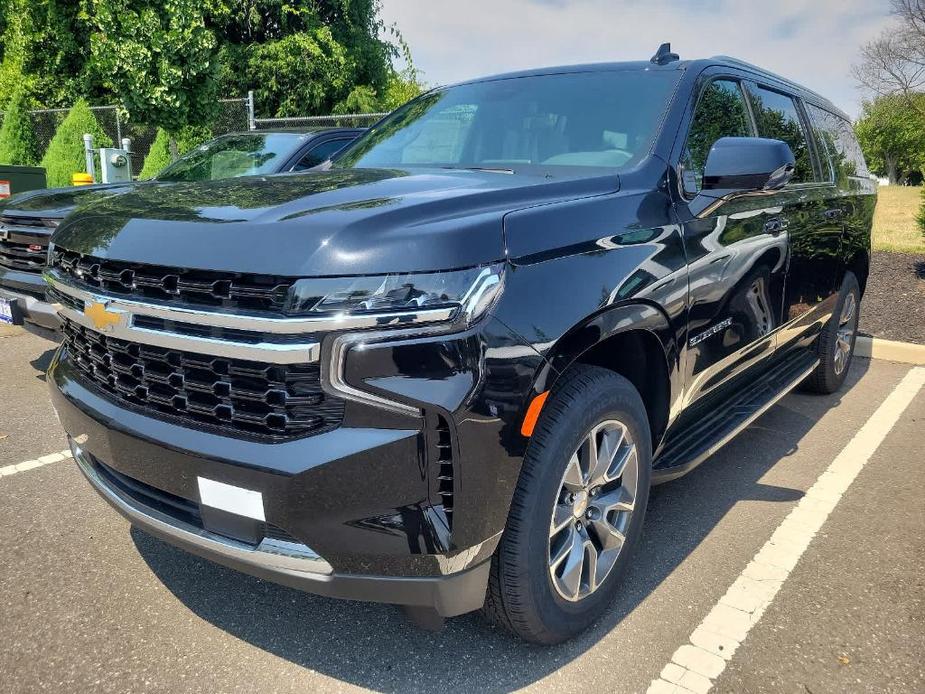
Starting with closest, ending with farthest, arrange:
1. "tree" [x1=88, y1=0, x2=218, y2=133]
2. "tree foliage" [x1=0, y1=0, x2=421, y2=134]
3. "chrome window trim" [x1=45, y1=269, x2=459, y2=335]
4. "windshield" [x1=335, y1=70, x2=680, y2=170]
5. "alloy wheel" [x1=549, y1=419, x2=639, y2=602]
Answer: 1. "chrome window trim" [x1=45, y1=269, x2=459, y2=335]
2. "alloy wheel" [x1=549, y1=419, x2=639, y2=602]
3. "windshield" [x1=335, y1=70, x2=680, y2=170]
4. "tree" [x1=88, y1=0, x2=218, y2=133]
5. "tree foliage" [x1=0, y1=0, x2=421, y2=134]

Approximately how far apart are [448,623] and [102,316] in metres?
1.46

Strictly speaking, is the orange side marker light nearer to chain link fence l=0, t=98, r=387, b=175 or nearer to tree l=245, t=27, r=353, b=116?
chain link fence l=0, t=98, r=387, b=175

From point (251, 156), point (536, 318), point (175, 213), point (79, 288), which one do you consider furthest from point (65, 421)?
point (251, 156)

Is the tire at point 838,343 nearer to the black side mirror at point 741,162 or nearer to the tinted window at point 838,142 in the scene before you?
the tinted window at point 838,142

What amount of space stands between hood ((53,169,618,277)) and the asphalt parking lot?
1232 mm

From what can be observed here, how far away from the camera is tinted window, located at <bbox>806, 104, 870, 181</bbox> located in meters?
4.56

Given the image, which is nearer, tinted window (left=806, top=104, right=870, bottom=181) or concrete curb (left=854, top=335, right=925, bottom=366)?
tinted window (left=806, top=104, right=870, bottom=181)

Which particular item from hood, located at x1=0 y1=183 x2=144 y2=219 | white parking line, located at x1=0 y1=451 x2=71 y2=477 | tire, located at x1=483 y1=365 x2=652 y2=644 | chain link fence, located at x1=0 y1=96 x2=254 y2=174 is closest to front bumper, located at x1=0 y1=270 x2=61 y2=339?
hood, located at x1=0 y1=183 x2=144 y2=219

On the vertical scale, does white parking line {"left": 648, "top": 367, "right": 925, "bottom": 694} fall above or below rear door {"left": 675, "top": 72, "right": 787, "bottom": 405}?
below

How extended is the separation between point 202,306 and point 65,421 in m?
0.98

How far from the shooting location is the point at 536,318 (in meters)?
1.92

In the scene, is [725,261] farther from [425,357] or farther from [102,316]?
[102,316]

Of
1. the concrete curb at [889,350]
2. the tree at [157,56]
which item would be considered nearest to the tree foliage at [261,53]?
the tree at [157,56]

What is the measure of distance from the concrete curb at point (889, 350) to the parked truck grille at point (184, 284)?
5993 millimetres
